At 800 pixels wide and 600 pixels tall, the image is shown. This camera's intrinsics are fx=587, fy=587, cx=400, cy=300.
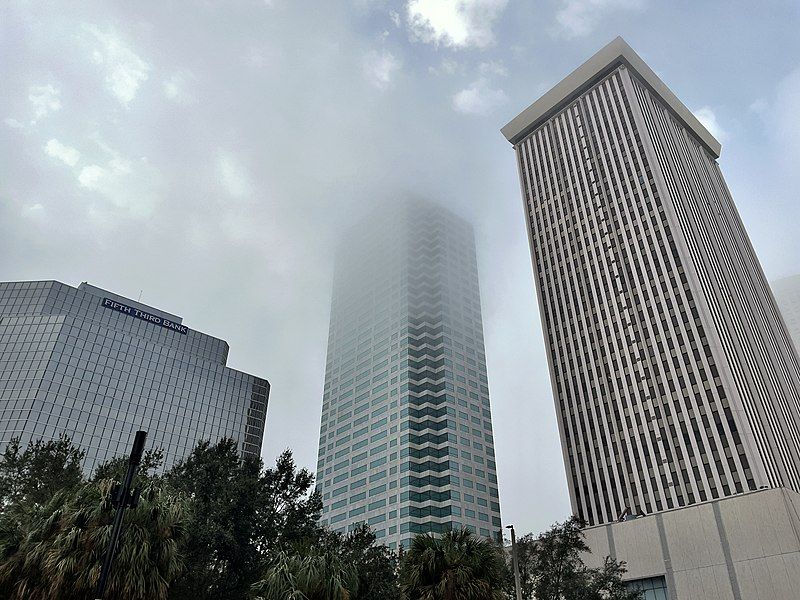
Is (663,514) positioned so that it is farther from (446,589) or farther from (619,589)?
(446,589)

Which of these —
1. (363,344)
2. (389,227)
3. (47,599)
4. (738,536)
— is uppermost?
(389,227)

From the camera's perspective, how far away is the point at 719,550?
37750 mm

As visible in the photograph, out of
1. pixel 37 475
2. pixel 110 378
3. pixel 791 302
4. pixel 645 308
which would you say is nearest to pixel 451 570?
pixel 37 475

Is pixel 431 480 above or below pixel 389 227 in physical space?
below

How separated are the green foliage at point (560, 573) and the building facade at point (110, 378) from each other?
330 ft

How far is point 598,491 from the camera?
82.6m

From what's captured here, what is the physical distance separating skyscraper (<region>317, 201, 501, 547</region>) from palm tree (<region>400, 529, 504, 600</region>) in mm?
91621

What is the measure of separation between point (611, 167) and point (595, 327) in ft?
94.7

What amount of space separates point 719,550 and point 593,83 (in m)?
97.5

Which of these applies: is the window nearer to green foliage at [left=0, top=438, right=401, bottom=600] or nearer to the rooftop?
green foliage at [left=0, top=438, right=401, bottom=600]

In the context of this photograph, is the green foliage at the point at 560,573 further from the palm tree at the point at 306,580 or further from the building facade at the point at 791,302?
the building facade at the point at 791,302

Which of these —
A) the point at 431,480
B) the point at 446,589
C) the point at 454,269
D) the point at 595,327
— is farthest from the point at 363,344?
the point at 446,589

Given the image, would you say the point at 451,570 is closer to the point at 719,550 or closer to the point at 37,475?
the point at 37,475

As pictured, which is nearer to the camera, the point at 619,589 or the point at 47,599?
the point at 47,599
